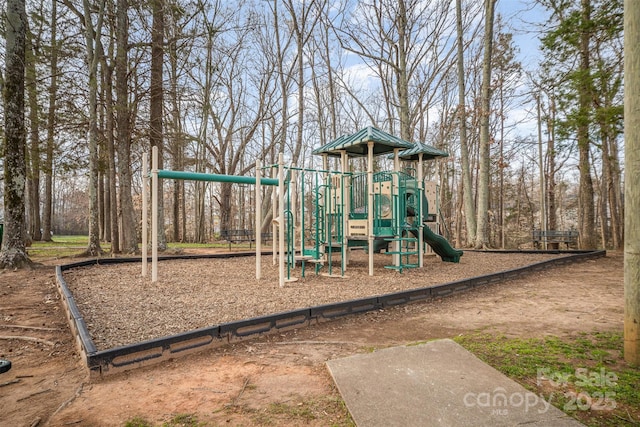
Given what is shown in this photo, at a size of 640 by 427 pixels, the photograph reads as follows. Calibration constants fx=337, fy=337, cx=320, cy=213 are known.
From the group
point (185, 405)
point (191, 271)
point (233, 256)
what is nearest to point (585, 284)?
point (185, 405)

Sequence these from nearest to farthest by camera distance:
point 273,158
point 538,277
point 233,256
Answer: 1. point 538,277
2. point 233,256
3. point 273,158

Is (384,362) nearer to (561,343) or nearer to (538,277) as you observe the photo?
(561,343)

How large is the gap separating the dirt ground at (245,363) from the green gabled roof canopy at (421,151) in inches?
198

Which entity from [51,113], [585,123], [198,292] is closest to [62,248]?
[51,113]

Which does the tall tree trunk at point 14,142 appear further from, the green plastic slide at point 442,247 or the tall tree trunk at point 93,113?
the green plastic slide at point 442,247

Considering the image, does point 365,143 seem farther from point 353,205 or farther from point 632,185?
→ point 632,185

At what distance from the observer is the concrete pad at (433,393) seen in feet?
5.97

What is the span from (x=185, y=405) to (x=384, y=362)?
140 centimetres

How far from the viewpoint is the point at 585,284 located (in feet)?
20.7

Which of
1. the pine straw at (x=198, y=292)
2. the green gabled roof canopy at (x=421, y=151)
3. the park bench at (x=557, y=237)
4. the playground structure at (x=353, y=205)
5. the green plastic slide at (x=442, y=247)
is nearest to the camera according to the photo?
the pine straw at (x=198, y=292)

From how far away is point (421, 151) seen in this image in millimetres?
9352

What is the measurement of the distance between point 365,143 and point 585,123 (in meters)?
6.93

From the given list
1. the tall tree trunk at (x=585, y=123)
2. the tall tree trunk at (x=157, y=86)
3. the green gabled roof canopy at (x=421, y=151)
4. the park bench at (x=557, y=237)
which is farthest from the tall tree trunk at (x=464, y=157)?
the tall tree trunk at (x=157, y=86)

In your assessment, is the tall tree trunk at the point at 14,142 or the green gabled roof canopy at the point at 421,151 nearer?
the tall tree trunk at the point at 14,142
